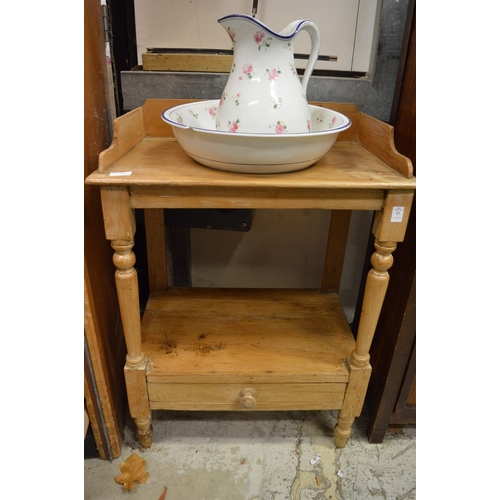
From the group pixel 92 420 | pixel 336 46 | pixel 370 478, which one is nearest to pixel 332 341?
pixel 370 478

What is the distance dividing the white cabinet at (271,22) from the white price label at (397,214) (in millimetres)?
501

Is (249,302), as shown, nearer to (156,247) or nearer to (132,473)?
(156,247)

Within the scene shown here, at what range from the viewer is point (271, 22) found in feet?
3.23

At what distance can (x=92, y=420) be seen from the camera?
877 mm

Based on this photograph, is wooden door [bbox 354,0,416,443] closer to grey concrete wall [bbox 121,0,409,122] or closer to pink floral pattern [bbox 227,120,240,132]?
grey concrete wall [bbox 121,0,409,122]

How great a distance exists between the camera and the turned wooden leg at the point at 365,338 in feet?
2.46

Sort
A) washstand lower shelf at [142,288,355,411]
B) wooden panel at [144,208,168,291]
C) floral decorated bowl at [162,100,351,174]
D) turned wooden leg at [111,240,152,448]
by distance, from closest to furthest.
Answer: floral decorated bowl at [162,100,351,174], turned wooden leg at [111,240,152,448], washstand lower shelf at [142,288,355,411], wooden panel at [144,208,168,291]

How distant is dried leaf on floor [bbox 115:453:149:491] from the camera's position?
2.96ft

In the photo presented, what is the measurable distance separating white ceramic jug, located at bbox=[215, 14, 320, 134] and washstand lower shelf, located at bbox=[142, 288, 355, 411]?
50 cm

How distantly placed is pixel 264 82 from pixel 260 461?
0.87m

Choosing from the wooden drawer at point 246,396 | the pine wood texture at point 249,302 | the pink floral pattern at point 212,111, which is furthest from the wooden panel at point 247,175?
the wooden drawer at point 246,396

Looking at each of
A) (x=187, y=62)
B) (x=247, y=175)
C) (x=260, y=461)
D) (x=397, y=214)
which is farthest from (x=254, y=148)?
(x=260, y=461)

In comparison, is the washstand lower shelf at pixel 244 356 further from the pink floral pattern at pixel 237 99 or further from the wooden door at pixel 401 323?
the pink floral pattern at pixel 237 99

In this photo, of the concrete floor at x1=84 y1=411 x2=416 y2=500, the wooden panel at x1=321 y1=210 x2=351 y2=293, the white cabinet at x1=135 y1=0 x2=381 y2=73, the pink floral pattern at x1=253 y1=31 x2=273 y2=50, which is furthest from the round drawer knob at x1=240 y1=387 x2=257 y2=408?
the white cabinet at x1=135 y1=0 x2=381 y2=73
